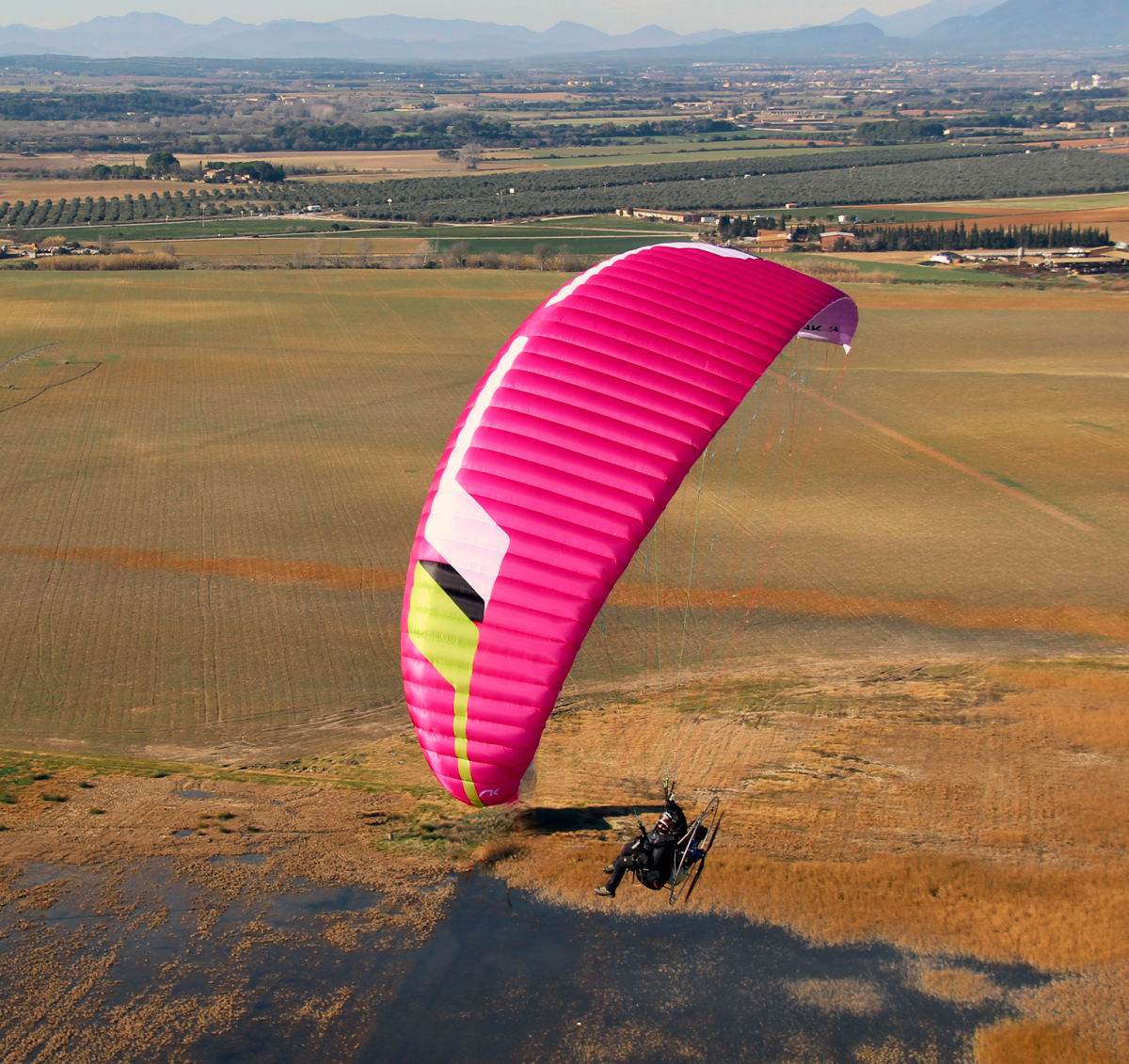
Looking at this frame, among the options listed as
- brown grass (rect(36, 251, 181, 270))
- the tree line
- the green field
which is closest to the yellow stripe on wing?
the green field

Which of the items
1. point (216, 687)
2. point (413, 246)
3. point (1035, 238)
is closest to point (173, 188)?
point (413, 246)

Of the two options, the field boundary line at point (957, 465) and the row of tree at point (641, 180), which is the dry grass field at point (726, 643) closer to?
the field boundary line at point (957, 465)

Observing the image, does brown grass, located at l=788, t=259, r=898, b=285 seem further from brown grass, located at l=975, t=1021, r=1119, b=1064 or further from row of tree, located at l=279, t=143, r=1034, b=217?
brown grass, located at l=975, t=1021, r=1119, b=1064

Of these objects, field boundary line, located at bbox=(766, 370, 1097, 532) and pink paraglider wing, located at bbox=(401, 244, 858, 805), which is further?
field boundary line, located at bbox=(766, 370, 1097, 532)

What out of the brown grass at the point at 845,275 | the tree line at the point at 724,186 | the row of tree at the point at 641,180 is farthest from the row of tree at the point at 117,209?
the brown grass at the point at 845,275

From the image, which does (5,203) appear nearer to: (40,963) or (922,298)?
(922,298)

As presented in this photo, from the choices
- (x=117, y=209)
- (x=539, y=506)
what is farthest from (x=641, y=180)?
(x=539, y=506)

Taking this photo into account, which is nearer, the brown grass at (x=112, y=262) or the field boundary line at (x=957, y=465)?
the field boundary line at (x=957, y=465)
